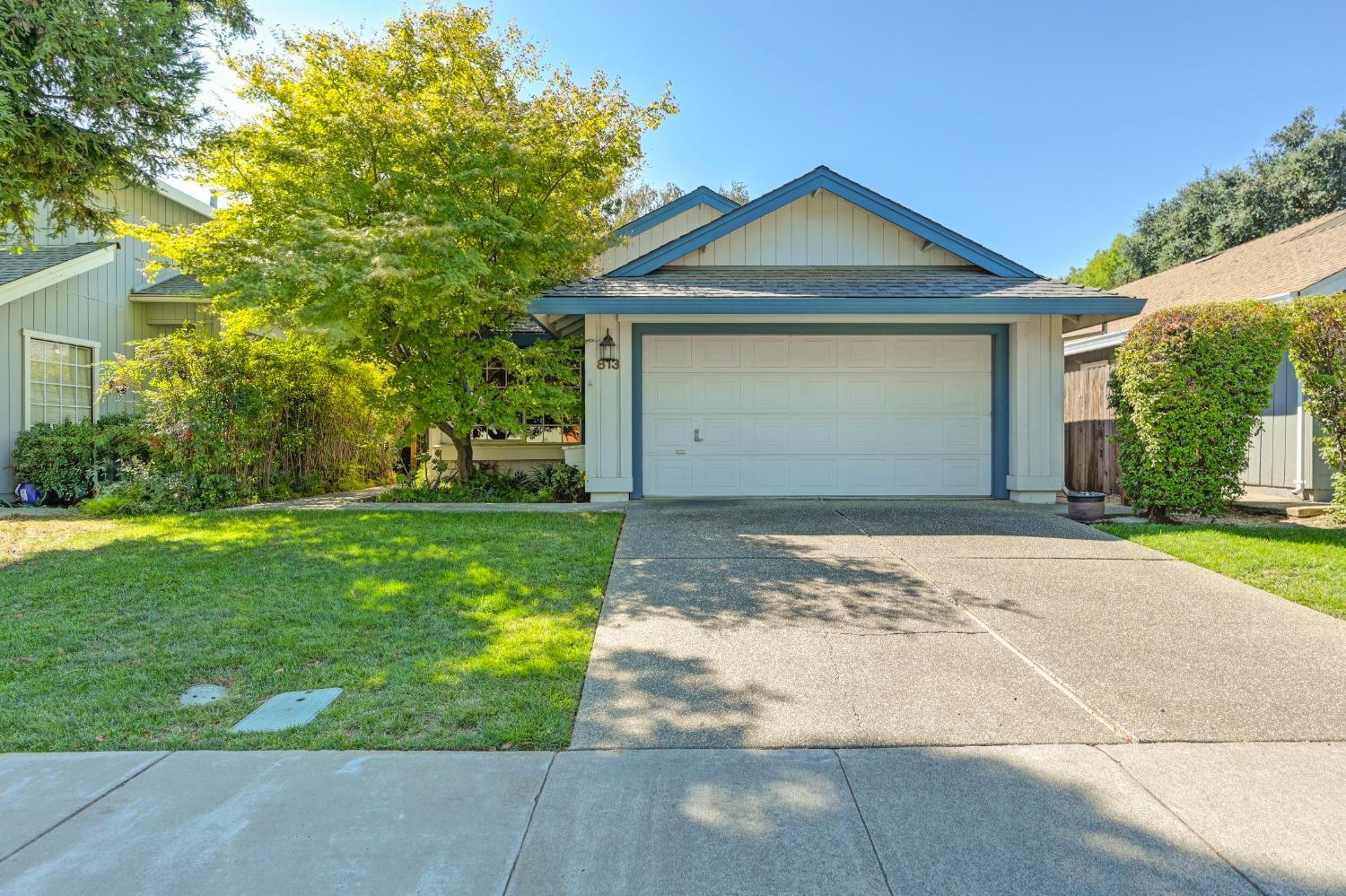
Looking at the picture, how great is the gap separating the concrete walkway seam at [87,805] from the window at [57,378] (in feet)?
35.3

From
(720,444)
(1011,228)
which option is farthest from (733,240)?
(1011,228)

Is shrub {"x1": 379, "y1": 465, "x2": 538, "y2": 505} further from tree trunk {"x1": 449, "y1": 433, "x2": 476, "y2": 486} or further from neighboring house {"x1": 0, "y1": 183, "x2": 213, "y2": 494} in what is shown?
neighboring house {"x1": 0, "y1": 183, "x2": 213, "y2": 494}

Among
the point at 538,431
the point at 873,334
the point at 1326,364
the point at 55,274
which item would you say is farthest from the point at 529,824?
the point at 55,274

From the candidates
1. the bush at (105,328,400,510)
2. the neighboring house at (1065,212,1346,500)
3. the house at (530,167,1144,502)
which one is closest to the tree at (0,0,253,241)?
the bush at (105,328,400,510)

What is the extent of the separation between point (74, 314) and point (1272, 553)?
Result: 640 inches

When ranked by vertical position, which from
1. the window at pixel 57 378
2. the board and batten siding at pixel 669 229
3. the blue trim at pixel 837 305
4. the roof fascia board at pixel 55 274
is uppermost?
the board and batten siding at pixel 669 229

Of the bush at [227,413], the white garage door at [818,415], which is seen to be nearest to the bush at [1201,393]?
the white garage door at [818,415]

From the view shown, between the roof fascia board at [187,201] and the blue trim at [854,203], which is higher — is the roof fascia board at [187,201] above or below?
above

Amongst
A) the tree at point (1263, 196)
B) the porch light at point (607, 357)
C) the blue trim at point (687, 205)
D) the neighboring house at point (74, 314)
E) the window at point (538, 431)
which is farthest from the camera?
the tree at point (1263, 196)

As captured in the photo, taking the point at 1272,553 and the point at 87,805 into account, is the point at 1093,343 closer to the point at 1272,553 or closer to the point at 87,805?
the point at 1272,553

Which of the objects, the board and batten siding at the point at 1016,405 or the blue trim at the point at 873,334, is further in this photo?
the blue trim at the point at 873,334

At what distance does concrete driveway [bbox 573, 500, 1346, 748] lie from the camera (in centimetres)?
312

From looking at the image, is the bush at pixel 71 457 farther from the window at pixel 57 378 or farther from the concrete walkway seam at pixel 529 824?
the concrete walkway seam at pixel 529 824

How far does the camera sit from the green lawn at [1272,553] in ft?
16.5
